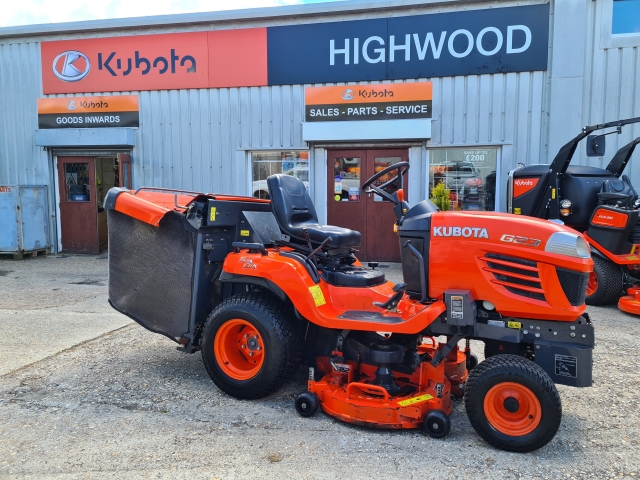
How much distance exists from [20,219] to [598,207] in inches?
384

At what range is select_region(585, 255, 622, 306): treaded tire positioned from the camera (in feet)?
20.6

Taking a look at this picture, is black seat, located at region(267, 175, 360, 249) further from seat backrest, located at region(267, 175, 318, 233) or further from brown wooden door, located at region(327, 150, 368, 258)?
brown wooden door, located at region(327, 150, 368, 258)

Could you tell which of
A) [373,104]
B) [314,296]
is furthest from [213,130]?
[314,296]

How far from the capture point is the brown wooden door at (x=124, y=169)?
9695 millimetres

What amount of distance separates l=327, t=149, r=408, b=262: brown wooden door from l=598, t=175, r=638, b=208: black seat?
3.31 m

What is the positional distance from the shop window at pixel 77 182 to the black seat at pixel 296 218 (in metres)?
7.95

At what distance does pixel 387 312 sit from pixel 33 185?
31.0ft

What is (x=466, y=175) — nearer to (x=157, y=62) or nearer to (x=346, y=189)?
(x=346, y=189)

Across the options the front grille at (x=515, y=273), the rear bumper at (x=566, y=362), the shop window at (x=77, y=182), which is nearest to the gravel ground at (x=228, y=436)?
the rear bumper at (x=566, y=362)

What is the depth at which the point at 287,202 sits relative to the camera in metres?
3.90

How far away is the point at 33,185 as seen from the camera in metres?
10.4

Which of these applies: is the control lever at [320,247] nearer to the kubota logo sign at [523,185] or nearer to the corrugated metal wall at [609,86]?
the kubota logo sign at [523,185]

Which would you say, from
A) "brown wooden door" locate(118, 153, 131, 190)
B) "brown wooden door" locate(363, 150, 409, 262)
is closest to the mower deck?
"brown wooden door" locate(363, 150, 409, 262)

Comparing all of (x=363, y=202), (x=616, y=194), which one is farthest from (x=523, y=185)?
(x=363, y=202)
